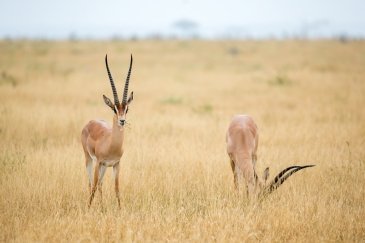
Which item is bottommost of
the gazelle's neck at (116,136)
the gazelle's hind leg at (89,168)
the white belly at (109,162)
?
the gazelle's hind leg at (89,168)

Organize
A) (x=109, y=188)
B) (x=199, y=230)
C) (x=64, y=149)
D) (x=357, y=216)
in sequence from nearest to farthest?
(x=199, y=230)
(x=357, y=216)
(x=109, y=188)
(x=64, y=149)

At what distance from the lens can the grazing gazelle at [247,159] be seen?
5801 mm

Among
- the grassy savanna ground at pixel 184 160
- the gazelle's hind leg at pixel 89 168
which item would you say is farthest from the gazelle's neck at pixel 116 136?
the gazelle's hind leg at pixel 89 168

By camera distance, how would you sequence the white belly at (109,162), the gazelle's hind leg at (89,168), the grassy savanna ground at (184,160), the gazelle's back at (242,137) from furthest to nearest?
the gazelle's hind leg at (89,168) < the gazelle's back at (242,137) < the white belly at (109,162) < the grassy savanna ground at (184,160)

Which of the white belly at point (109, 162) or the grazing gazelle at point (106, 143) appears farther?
the white belly at point (109, 162)

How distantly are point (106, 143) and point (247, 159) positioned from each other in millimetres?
1994

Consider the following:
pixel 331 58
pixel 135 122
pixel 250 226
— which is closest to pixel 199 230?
pixel 250 226

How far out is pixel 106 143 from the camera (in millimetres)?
6422

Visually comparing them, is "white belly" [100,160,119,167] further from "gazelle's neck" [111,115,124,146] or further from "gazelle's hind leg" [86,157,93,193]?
"gazelle's hind leg" [86,157,93,193]

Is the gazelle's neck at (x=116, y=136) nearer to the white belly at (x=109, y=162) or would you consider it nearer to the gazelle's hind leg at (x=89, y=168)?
the white belly at (x=109, y=162)

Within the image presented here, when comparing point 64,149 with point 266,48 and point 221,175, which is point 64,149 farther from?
point 266,48

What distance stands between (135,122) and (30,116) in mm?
2674

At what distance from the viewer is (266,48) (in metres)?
39.9

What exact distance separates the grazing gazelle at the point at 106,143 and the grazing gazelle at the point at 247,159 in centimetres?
169
